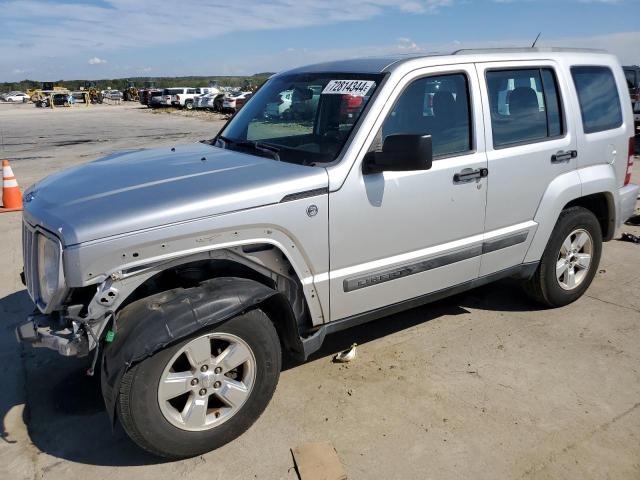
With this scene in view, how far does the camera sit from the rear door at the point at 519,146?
3785 mm

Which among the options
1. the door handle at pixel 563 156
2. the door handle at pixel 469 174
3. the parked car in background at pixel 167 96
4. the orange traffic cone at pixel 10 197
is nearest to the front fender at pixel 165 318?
the door handle at pixel 469 174

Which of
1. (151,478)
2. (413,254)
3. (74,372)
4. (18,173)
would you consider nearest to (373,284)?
(413,254)

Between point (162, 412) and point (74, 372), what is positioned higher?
point (162, 412)

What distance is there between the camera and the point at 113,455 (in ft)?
9.70

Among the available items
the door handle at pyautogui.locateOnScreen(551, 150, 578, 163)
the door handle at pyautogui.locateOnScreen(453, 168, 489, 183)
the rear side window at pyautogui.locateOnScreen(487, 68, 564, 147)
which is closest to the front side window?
the door handle at pyautogui.locateOnScreen(453, 168, 489, 183)

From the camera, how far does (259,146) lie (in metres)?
3.65

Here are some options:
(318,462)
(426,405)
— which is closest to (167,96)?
(426,405)

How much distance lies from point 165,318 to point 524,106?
2.94m

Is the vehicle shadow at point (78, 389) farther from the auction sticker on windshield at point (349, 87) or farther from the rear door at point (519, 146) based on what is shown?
the auction sticker on windshield at point (349, 87)

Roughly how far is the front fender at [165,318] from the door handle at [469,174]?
1.50m

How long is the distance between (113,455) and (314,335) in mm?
1269

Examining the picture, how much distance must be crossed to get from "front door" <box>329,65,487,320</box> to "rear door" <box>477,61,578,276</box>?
5.0 inches

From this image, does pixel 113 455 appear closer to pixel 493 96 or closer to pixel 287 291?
pixel 287 291

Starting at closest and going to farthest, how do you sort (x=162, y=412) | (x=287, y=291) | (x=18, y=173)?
1. (x=162, y=412)
2. (x=287, y=291)
3. (x=18, y=173)
